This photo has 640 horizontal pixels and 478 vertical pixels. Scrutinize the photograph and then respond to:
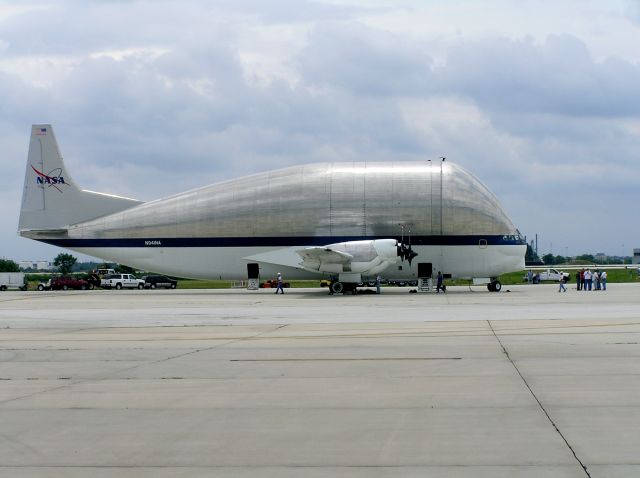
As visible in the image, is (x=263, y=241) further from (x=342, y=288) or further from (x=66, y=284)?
(x=66, y=284)

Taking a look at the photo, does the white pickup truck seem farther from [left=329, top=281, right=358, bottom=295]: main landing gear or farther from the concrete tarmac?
the concrete tarmac

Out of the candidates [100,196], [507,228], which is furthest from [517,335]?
[100,196]

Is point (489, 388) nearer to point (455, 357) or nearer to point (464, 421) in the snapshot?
point (464, 421)

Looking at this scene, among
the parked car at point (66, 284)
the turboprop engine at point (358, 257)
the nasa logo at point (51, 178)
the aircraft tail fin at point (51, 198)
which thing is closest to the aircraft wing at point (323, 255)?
the turboprop engine at point (358, 257)

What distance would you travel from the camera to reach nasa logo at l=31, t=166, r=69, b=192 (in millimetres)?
57781

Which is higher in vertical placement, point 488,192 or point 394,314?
point 488,192

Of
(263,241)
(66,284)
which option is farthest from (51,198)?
(66,284)

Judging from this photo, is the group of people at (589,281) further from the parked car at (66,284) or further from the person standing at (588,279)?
the parked car at (66,284)

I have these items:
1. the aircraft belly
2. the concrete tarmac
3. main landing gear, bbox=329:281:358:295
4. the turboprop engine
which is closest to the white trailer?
the aircraft belly

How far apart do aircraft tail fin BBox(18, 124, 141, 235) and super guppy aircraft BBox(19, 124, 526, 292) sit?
7 cm

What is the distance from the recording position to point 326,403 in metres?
11.7

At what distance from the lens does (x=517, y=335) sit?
2159 centimetres

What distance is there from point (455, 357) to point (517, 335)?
17.9 feet

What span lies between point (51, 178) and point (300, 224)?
19.3 m
